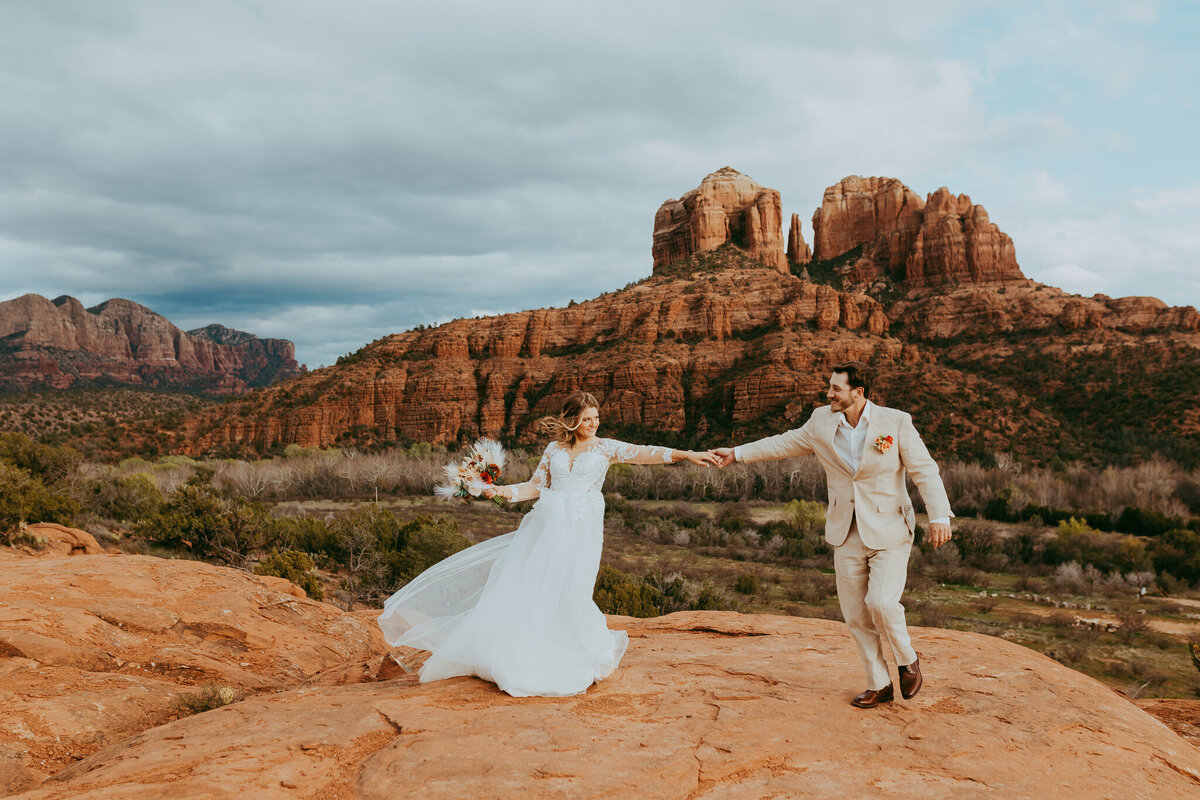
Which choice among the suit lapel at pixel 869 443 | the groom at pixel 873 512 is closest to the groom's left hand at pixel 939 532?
the groom at pixel 873 512

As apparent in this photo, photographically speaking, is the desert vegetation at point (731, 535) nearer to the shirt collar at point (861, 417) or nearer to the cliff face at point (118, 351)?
the shirt collar at point (861, 417)

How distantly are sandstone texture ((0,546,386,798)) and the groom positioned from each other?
4152mm

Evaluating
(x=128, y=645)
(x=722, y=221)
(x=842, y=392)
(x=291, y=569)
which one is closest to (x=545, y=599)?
(x=842, y=392)

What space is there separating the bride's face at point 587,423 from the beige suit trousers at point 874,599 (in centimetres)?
189

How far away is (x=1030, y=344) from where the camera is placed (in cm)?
6812

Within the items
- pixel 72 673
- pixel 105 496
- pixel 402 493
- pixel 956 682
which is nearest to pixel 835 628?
pixel 956 682

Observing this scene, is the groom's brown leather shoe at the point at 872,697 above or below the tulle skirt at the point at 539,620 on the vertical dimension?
below

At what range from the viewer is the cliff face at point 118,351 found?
4151 inches

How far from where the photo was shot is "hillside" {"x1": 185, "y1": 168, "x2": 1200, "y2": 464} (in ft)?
179

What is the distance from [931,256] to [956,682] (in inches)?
3823

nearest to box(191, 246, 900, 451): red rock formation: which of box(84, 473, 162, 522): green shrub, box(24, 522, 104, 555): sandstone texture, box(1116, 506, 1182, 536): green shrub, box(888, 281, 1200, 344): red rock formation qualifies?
box(888, 281, 1200, 344): red rock formation

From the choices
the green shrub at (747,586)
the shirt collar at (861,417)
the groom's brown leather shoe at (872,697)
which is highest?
the shirt collar at (861,417)

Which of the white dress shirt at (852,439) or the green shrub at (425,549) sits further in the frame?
the green shrub at (425,549)

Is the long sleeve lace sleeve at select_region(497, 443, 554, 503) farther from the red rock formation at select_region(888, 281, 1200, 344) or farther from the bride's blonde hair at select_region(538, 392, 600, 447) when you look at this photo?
the red rock formation at select_region(888, 281, 1200, 344)
